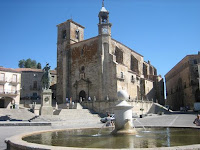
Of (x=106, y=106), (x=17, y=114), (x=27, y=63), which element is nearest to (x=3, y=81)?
(x=17, y=114)

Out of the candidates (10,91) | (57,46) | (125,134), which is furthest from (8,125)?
(57,46)

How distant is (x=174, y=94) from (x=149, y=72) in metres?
11.5

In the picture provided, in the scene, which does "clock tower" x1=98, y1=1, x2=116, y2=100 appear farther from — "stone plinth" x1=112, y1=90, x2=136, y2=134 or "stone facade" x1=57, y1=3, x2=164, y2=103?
"stone plinth" x1=112, y1=90, x2=136, y2=134

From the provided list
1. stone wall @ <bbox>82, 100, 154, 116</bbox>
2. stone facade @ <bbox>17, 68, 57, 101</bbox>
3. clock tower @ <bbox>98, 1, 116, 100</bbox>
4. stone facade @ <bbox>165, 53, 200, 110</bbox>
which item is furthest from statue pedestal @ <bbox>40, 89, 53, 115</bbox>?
stone facade @ <bbox>165, 53, 200, 110</bbox>

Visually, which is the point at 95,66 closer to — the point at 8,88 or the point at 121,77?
the point at 121,77

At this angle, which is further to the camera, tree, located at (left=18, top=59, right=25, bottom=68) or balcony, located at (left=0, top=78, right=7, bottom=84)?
tree, located at (left=18, top=59, right=25, bottom=68)

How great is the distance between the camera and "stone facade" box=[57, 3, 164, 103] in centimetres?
3390

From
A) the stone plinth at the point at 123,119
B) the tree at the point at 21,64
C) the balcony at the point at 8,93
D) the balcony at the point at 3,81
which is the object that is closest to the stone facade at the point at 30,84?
the balcony at the point at 8,93

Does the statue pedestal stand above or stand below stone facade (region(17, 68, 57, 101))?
below

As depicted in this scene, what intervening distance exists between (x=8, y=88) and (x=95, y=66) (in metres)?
15.9

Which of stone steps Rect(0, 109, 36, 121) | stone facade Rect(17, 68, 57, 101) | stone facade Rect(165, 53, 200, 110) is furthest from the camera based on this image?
stone facade Rect(17, 68, 57, 101)

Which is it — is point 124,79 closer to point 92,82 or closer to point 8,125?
point 92,82

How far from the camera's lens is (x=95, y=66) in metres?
36.0

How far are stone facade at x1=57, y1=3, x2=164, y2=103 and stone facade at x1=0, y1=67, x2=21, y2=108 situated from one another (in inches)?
300
